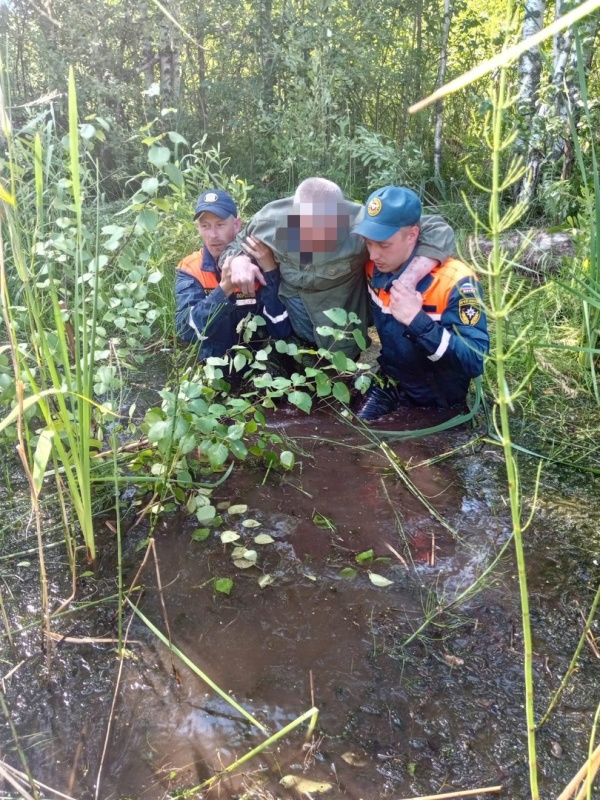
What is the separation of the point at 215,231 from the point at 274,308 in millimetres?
525

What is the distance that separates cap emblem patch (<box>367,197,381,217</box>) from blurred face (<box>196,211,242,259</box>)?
0.90 metres

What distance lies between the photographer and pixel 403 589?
1834mm

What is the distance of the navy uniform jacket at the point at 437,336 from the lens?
2.69m

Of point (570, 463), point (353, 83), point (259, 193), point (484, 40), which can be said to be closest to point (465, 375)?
point (570, 463)

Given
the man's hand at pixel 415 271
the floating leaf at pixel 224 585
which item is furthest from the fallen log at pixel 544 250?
the floating leaf at pixel 224 585

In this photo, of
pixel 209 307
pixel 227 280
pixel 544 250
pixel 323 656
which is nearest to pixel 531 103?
pixel 544 250

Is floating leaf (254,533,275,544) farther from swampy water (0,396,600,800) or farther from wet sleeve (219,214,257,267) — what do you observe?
wet sleeve (219,214,257,267)

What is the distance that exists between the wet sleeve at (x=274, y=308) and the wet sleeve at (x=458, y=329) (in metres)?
0.74

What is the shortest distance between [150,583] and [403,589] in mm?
767

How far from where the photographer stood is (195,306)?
10.0 ft

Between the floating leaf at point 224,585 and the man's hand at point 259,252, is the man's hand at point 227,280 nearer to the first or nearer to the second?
the man's hand at point 259,252

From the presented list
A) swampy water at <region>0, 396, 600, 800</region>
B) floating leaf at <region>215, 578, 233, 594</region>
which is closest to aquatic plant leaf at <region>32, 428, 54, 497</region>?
swampy water at <region>0, 396, 600, 800</region>

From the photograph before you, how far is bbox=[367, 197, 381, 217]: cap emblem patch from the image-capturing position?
2621mm

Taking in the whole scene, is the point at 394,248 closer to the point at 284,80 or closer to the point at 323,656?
the point at 323,656
